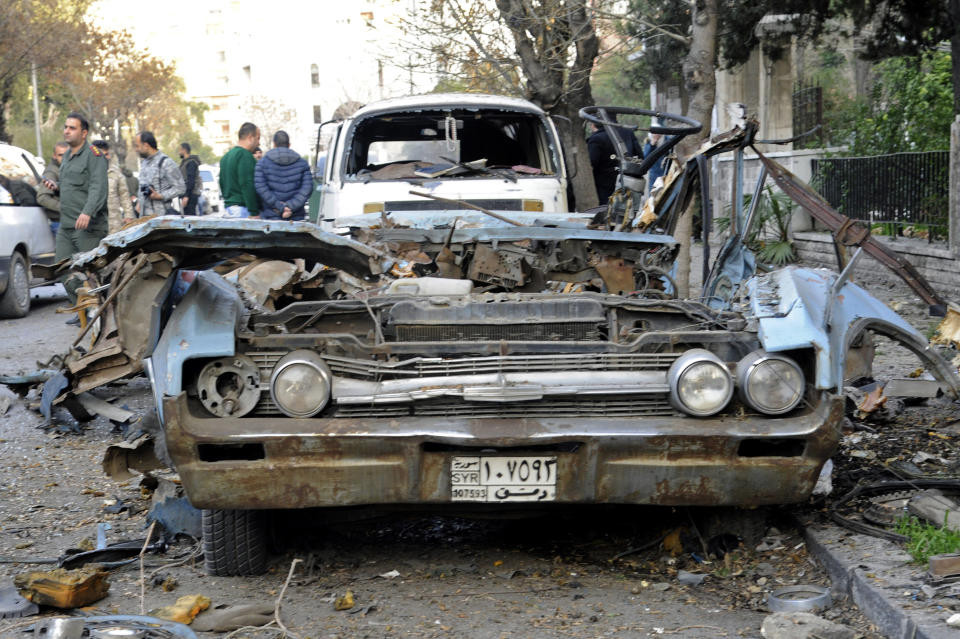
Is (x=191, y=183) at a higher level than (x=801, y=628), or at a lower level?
higher

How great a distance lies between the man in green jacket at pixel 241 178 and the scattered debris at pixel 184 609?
847 cm

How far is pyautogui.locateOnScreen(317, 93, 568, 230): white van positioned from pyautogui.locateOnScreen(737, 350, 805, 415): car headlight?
343cm

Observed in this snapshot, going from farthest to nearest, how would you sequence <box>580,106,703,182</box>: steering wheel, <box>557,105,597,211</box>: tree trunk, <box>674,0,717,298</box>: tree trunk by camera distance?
<box>557,105,597,211</box>: tree trunk < <box>674,0,717,298</box>: tree trunk < <box>580,106,703,182</box>: steering wheel

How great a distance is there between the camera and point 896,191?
12.9 metres

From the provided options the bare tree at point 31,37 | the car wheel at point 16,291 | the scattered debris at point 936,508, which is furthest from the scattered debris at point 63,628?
the bare tree at point 31,37

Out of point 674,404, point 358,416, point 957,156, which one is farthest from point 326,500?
point 957,156

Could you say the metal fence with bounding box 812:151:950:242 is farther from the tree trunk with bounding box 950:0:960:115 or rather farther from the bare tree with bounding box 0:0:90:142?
the bare tree with bounding box 0:0:90:142

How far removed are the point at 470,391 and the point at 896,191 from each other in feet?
34.5

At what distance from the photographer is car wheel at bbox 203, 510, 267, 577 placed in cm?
406

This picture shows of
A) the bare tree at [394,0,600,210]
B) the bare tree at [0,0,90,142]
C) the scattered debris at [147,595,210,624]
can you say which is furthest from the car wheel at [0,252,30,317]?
the bare tree at [0,0,90,142]

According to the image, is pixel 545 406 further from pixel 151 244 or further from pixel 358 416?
pixel 151 244

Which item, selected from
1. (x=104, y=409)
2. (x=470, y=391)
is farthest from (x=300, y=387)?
(x=104, y=409)

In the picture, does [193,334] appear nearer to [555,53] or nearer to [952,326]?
[952,326]

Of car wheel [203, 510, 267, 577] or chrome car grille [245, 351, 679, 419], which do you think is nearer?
chrome car grille [245, 351, 679, 419]
